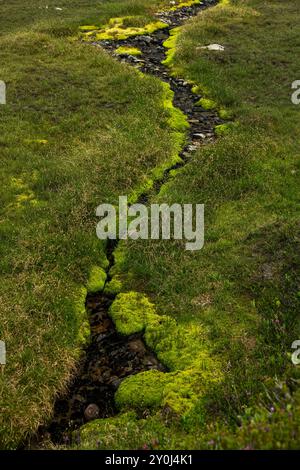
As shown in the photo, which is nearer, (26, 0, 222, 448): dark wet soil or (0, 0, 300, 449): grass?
(0, 0, 300, 449): grass

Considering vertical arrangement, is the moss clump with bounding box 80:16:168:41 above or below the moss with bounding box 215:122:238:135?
above

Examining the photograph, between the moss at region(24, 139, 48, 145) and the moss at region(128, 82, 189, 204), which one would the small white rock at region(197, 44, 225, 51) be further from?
the moss at region(24, 139, 48, 145)

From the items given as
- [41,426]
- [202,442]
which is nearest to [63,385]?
[41,426]

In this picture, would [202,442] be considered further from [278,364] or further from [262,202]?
[262,202]

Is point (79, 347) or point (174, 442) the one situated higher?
point (174, 442)

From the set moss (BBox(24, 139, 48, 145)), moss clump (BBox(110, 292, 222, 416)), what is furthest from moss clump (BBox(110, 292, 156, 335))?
moss (BBox(24, 139, 48, 145))

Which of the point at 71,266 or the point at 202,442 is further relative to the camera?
the point at 71,266

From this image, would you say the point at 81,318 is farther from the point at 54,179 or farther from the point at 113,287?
the point at 54,179

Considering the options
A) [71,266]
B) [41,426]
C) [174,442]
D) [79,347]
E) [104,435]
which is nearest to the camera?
[174,442]
